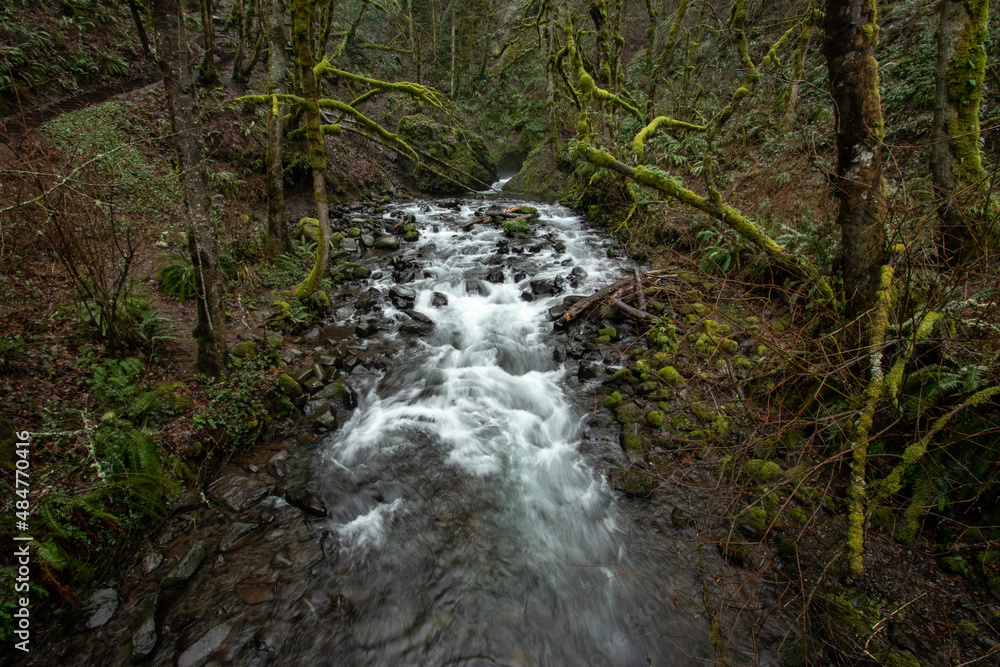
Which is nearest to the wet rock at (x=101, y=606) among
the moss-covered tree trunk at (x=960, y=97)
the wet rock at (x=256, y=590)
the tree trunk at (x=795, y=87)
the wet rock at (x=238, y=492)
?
the wet rock at (x=256, y=590)

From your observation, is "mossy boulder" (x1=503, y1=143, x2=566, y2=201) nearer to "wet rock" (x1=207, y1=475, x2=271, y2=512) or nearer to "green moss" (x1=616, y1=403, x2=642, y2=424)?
"green moss" (x1=616, y1=403, x2=642, y2=424)

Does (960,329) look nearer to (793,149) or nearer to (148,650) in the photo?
(148,650)

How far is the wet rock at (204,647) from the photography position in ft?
9.83

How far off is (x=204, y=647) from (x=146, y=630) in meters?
0.47

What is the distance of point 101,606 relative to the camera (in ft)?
10.4

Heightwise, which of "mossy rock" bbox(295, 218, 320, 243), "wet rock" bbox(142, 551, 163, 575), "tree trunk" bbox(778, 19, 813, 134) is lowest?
"wet rock" bbox(142, 551, 163, 575)

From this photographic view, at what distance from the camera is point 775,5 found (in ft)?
52.5

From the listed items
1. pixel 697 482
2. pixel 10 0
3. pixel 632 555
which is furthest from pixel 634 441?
pixel 10 0

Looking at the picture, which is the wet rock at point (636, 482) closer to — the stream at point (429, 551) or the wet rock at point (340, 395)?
the stream at point (429, 551)

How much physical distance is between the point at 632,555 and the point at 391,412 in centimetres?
366

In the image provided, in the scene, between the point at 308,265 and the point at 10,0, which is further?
the point at 10,0

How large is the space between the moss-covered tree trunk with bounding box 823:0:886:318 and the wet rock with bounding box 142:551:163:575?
6.63 metres

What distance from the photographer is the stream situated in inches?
128

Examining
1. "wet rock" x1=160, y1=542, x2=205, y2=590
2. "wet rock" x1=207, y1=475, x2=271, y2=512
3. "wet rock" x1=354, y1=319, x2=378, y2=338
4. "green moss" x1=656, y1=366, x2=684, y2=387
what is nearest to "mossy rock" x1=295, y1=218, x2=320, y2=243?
"wet rock" x1=354, y1=319, x2=378, y2=338
